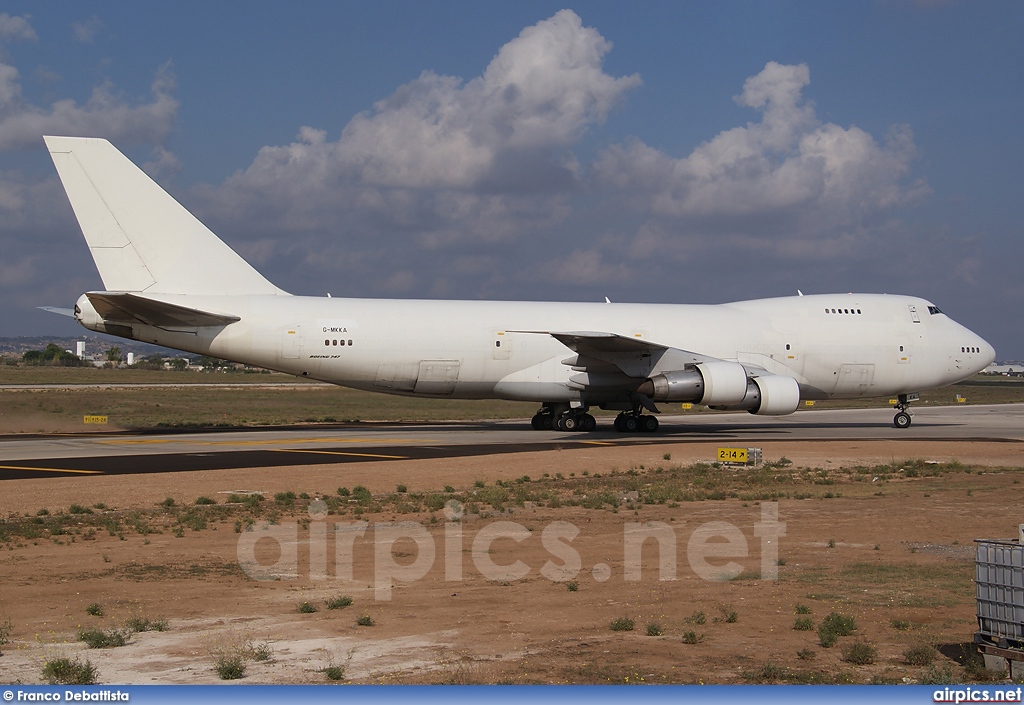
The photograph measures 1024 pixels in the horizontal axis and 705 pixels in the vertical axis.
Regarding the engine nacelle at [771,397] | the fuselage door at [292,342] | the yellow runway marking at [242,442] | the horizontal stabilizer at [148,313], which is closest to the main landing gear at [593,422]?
the engine nacelle at [771,397]

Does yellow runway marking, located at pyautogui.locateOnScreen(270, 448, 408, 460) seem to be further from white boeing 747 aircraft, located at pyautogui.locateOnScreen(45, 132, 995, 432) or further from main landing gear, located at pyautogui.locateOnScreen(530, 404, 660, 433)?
main landing gear, located at pyautogui.locateOnScreen(530, 404, 660, 433)

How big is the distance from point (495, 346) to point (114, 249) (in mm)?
11498

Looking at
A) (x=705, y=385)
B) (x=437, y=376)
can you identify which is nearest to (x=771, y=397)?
(x=705, y=385)

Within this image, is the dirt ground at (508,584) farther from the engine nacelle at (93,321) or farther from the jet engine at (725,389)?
→ the jet engine at (725,389)

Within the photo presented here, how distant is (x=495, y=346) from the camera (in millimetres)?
30375

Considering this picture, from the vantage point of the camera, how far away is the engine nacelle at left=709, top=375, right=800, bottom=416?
96.6 feet

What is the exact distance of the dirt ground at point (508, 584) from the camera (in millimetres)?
7223

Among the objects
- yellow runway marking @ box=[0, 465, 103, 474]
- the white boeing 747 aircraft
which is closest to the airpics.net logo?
yellow runway marking @ box=[0, 465, 103, 474]

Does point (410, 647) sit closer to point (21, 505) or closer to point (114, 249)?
point (21, 505)

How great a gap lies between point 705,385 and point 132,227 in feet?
57.0

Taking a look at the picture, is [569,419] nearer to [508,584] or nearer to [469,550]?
[469,550]

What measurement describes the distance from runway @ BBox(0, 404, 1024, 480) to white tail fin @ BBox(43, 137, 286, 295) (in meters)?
4.70

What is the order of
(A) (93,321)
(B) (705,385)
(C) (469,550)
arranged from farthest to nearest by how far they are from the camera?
1. (B) (705,385)
2. (A) (93,321)
3. (C) (469,550)

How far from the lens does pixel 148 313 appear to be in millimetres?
27141
